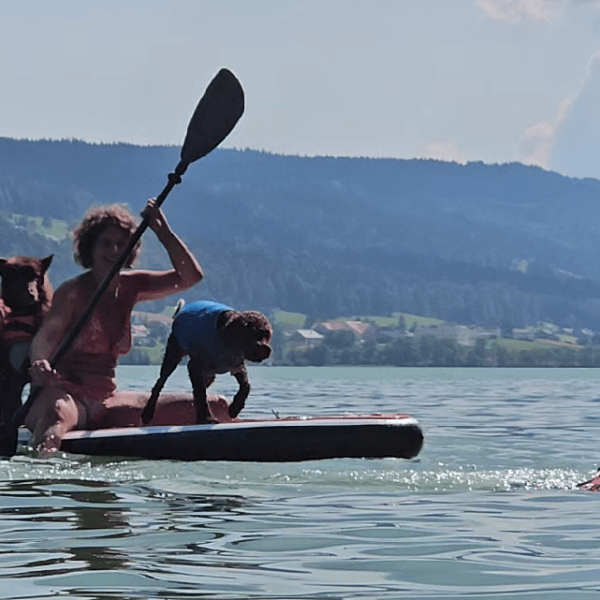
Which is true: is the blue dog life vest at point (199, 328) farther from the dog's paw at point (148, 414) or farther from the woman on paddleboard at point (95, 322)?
the dog's paw at point (148, 414)

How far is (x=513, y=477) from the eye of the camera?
1213 cm

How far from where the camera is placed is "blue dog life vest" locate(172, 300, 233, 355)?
12.8m

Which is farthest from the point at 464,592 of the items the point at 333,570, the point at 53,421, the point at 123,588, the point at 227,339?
the point at 53,421

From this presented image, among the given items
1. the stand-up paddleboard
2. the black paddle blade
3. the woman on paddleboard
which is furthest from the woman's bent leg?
the black paddle blade

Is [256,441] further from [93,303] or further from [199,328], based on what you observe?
[93,303]

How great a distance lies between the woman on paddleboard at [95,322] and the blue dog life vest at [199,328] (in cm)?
26

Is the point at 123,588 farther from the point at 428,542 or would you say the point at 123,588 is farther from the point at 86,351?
the point at 86,351

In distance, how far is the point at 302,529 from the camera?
353 inches

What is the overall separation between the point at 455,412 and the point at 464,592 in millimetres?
22268

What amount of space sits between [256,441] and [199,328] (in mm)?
988

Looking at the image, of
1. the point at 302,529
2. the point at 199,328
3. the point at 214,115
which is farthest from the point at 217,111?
the point at 302,529

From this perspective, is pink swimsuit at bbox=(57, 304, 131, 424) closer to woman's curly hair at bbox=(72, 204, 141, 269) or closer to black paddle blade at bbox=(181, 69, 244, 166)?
woman's curly hair at bbox=(72, 204, 141, 269)

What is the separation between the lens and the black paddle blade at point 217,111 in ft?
→ 47.4

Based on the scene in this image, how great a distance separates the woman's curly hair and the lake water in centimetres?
178
